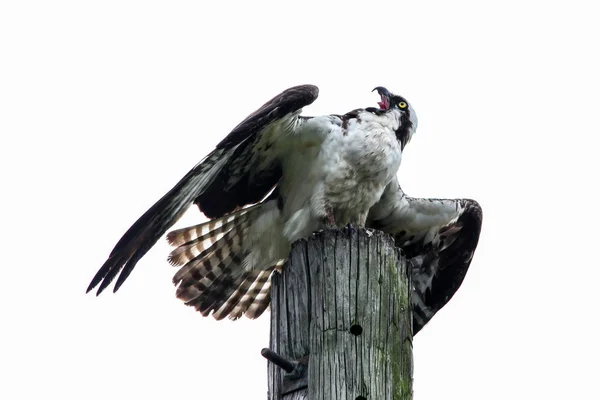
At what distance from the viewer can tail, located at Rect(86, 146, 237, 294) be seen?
4.95 meters

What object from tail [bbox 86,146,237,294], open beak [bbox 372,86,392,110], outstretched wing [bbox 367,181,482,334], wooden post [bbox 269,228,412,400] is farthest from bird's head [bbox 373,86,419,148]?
wooden post [bbox 269,228,412,400]

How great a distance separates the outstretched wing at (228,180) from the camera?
5.11m

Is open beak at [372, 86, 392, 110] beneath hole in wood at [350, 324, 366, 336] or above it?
above

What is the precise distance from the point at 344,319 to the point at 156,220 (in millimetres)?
1668

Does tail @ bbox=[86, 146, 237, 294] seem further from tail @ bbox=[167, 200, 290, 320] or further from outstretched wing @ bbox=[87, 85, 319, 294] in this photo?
tail @ bbox=[167, 200, 290, 320]

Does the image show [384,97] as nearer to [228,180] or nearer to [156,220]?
[228,180]

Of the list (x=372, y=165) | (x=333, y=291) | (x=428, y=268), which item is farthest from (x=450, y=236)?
(x=333, y=291)

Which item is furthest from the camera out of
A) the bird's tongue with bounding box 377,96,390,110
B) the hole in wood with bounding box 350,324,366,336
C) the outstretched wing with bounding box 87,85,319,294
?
the bird's tongue with bounding box 377,96,390,110

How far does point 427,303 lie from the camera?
22.9 ft

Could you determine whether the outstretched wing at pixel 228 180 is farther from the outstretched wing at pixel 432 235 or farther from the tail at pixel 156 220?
the outstretched wing at pixel 432 235

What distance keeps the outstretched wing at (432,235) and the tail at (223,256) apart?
0.88 meters

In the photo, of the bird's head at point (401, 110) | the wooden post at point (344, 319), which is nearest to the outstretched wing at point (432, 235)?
the bird's head at point (401, 110)

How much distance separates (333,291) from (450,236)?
10.4 feet

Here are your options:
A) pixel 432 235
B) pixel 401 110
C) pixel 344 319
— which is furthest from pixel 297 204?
pixel 344 319
